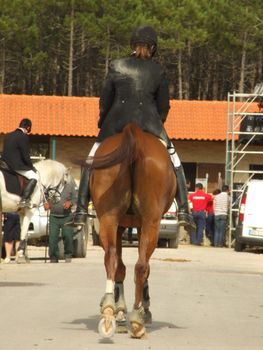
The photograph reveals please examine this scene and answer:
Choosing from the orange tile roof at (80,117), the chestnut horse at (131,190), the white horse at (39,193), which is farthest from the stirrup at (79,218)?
the orange tile roof at (80,117)

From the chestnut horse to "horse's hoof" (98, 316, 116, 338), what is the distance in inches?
23.7

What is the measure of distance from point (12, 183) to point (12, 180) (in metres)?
0.07

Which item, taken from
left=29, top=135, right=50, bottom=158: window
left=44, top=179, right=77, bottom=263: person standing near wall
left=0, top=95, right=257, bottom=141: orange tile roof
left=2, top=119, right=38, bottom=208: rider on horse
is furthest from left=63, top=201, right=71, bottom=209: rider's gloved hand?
left=29, top=135, right=50, bottom=158: window

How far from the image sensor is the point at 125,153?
11.1m

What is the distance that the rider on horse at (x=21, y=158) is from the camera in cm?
2223

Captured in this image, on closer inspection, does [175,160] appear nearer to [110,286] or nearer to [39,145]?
[110,286]

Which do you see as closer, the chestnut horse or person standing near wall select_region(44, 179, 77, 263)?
the chestnut horse

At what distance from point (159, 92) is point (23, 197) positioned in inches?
429

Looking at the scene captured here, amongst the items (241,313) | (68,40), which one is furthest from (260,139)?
(68,40)

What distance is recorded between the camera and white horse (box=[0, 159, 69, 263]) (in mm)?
22562

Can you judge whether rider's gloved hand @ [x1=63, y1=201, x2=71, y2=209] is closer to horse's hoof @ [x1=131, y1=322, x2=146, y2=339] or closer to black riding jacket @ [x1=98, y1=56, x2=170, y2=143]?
black riding jacket @ [x1=98, y1=56, x2=170, y2=143]

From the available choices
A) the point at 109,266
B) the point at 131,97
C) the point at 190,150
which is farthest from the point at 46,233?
the point at 190,150

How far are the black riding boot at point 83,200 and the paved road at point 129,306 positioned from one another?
35.6 inches

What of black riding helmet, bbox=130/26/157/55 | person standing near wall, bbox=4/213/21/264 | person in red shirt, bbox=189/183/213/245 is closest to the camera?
black riding helmet, bbox=130/26/157/55
